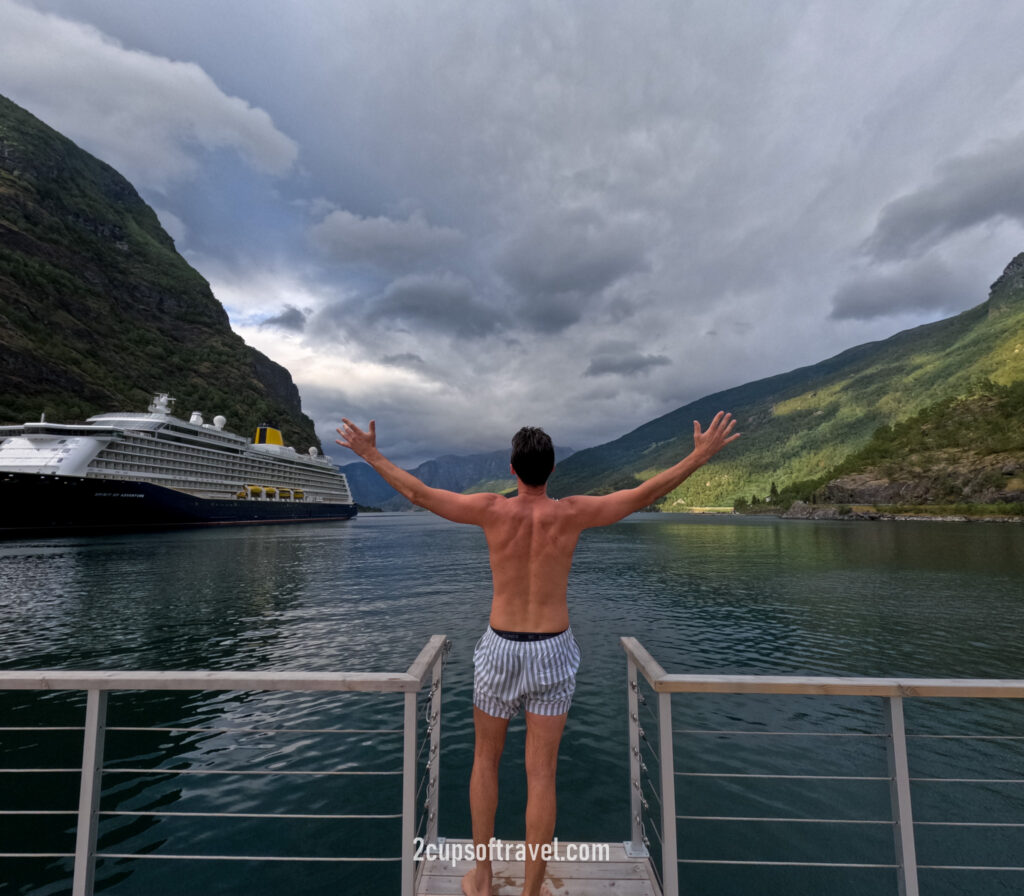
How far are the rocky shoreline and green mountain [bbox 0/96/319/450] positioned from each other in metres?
143

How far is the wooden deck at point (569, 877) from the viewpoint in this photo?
12.4ft

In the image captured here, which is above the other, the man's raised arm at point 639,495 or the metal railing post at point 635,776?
the man's raised arm at point 639,495

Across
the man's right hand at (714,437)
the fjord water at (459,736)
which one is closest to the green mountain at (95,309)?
the fjord water at (459,736)

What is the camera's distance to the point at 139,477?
2203 inches

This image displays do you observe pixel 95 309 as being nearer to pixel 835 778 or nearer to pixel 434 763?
pixel 434 763

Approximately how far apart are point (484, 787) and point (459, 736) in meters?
6.79

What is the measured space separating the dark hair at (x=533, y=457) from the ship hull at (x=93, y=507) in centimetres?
5658

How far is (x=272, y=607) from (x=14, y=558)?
2504 cm

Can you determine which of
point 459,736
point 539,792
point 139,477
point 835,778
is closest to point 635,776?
point 539,792

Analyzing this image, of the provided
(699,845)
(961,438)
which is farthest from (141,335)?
(961,438)

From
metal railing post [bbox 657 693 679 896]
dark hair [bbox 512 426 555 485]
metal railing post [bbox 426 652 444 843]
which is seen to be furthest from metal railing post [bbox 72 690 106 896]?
metal railing post [bbox 657 693 679 896]

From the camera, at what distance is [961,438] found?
122812 millimetres

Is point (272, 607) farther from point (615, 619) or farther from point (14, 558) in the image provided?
point (14, 558)

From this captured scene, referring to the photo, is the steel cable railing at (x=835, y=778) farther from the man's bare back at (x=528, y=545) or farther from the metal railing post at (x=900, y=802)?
the man's bare back at (x=528, y=545)
